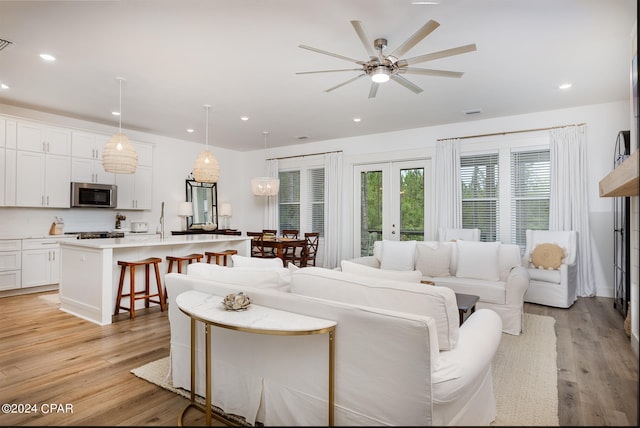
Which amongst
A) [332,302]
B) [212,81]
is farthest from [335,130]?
[332,302]

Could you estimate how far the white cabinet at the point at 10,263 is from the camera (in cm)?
502

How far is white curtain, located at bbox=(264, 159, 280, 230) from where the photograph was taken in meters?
8.48

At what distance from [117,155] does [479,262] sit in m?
4.54

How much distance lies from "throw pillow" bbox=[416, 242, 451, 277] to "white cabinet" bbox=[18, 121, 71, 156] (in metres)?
5.66

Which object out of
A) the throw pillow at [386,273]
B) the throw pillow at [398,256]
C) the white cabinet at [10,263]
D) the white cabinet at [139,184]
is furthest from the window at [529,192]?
the white cabinet at [10,263]

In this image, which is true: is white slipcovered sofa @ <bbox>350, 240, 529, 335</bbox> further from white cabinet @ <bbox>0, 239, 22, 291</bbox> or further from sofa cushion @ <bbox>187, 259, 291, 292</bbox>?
white cabinet @ <bbox>0, 239, 22, 291</bbox>

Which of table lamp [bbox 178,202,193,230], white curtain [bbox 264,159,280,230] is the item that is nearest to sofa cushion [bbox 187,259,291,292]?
table lamp [bbox 178,202,193,230]

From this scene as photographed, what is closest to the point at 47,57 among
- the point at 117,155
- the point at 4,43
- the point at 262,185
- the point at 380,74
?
the point at 4,43

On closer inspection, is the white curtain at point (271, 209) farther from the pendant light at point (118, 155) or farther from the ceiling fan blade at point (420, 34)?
the ceiling fan blade at point (420, 34)

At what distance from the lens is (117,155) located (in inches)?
168

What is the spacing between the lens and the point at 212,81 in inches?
169

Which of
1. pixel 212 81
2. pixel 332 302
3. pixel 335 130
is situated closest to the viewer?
pixel 332 302

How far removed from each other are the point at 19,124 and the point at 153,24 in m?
3.67

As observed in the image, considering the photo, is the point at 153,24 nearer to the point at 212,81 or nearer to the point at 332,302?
the point at 212,81
